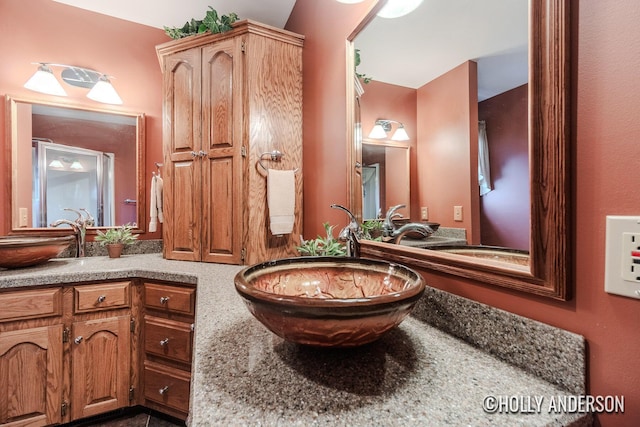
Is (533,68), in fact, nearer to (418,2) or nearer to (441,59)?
(441,59)

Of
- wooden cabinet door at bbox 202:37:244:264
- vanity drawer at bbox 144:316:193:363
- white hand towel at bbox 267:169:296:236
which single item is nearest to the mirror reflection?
white hand towel at bbox 267:169:296:236

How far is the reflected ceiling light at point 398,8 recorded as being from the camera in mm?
937

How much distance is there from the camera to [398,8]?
998 millimetres

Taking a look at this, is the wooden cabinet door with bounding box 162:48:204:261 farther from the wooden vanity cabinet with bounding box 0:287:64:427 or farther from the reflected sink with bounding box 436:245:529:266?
the reflected sink with bounding box 436:245:529:266

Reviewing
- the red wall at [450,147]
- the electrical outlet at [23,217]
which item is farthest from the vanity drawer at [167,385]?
the red wall at [450,147]

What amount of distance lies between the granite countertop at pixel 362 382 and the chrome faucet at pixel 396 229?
0.75 ft

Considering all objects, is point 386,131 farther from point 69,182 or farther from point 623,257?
point 69,182

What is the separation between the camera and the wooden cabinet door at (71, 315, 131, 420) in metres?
1.43

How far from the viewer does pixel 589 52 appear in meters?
0.45

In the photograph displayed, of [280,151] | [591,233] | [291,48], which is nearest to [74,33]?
[291,48]

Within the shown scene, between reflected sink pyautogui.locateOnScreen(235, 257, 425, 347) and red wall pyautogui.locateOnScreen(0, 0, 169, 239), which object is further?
red wall pyautogui.locateOnScreen(0, 0, 169, 239)

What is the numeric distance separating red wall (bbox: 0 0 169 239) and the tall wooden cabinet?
440 mm

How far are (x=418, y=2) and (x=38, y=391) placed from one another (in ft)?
7.83

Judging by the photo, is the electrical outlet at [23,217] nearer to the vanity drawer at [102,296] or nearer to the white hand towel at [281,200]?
the vanity drawer at [102,296]
